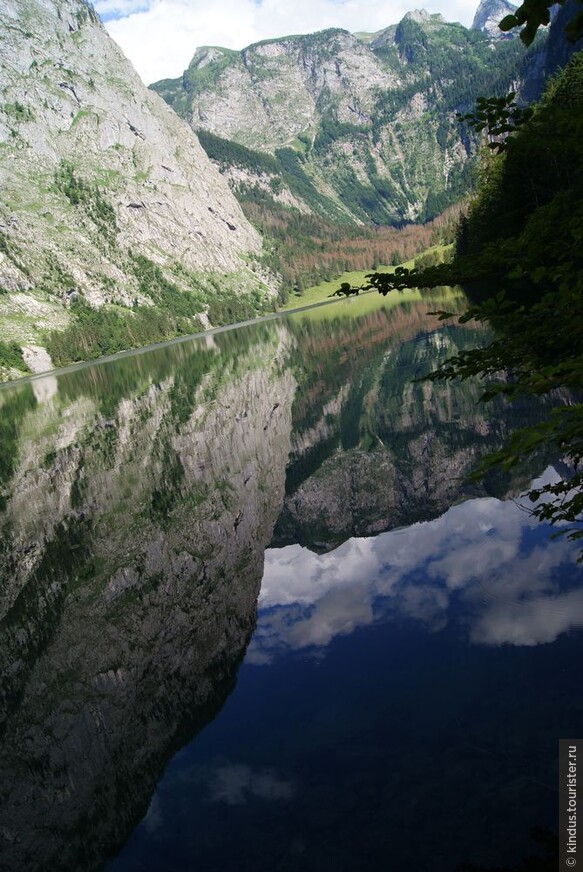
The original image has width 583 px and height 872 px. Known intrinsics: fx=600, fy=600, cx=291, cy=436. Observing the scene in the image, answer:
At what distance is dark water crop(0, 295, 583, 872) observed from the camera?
408 inches

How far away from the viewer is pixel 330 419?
45.5 meters

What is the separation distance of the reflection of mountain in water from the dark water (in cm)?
21

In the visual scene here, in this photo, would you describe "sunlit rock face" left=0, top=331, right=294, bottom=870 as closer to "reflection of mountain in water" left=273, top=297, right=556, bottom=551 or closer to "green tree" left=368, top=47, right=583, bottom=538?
"reflection of mountain in water" left=273, top=297, right=556, bottom=551

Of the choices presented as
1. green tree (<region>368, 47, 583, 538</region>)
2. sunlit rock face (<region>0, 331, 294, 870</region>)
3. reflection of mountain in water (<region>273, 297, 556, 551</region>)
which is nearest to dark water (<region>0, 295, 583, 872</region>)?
sunlit rock face (<region>0, 331, 294, 870</region>)

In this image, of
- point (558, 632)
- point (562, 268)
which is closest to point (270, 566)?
point (558, 632)

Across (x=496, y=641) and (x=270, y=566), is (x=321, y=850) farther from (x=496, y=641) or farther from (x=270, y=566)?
(x=270, y=566)

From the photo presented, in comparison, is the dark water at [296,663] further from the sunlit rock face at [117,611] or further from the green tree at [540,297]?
the green tree at [540,297]

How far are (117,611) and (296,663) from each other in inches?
344

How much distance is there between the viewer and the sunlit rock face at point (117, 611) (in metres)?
13.2

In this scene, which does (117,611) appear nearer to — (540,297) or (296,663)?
(296,663)

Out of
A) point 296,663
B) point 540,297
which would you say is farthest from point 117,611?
point 540,297

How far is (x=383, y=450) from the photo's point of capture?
34.2 metres

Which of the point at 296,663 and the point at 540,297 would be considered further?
the point at 296,663

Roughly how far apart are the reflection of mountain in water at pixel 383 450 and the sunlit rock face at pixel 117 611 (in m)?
2.18
